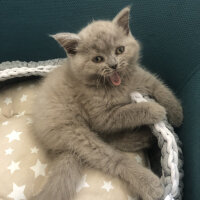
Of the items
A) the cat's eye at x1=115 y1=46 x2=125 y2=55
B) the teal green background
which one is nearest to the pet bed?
the teal green background

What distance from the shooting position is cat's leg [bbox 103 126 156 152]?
4.35ft

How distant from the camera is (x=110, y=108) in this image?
131 centimetres

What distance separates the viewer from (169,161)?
1.11m

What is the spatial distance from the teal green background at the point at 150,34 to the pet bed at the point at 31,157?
0.10 meters

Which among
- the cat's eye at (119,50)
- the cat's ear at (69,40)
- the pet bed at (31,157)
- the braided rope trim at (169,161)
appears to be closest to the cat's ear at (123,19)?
the cat's eye at (119,50)

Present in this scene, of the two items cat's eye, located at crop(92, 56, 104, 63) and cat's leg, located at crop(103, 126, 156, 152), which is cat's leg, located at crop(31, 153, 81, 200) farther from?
cat's eye, located at crop(92, 56, 104, 63)

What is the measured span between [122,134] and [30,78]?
2.27ft

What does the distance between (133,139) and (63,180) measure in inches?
15.9

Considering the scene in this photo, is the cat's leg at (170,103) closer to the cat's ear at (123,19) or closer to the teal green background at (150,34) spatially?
the teal green background at (150,34)

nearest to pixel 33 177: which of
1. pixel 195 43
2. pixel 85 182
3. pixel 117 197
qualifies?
pixel 85 182

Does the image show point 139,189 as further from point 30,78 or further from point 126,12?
point 30,78

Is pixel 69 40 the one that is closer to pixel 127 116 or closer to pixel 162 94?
pixel 127 116

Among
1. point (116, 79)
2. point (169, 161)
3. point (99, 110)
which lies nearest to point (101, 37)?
point (116, 79)

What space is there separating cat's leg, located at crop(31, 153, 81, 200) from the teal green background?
1.58ft
